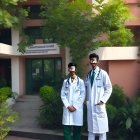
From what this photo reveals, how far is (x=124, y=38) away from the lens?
289 inches

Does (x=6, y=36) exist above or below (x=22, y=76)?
above

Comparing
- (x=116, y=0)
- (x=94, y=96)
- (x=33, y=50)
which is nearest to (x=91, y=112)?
(x=94, y=96)

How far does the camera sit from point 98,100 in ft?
12.7

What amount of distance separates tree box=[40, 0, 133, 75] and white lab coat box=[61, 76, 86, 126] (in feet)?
8.66

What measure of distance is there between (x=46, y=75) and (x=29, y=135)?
19.7 feet

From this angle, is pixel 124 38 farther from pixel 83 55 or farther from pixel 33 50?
pixel 33 50

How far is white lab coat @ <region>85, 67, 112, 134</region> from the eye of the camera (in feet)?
12.5

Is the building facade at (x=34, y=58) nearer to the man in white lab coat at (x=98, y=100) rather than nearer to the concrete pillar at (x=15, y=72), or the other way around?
the concrete pillar at (x=15, y=72)

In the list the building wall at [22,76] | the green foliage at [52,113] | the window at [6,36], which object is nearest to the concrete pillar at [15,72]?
the building wall at [22,76]

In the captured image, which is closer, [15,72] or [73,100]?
[73,100]

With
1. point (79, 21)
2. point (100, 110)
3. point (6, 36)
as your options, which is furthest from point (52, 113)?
point (6, 36)

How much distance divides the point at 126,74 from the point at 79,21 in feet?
9.04

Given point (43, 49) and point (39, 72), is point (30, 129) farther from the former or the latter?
point (39, 72)

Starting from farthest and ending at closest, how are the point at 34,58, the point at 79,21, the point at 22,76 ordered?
the point at 34,58 → the point at 22,76 → the point at 79,21
